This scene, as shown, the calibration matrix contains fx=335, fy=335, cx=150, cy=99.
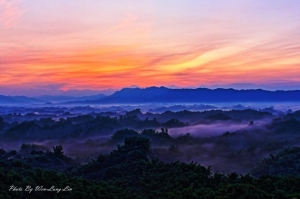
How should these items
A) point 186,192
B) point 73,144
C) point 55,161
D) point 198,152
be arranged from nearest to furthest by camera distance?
point 186,192
point 55,161
point 198,152
point 73,144

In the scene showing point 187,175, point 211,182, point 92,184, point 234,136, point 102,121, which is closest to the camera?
point 92,184

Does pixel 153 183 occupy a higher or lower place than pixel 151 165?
lower

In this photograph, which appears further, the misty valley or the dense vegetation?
the misty valley

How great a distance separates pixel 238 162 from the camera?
3894 cm

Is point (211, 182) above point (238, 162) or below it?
above

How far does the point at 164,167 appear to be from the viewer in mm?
18094

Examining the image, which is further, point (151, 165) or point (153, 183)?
point (151, 165)

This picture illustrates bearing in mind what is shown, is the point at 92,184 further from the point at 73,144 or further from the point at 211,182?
the point at 73,144

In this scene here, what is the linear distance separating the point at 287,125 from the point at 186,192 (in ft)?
182

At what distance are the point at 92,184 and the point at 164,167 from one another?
511 cm

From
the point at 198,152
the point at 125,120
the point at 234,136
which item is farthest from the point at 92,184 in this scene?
the point at 125,120

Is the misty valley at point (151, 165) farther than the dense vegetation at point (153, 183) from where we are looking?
Yes

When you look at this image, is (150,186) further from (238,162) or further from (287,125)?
(287,125)

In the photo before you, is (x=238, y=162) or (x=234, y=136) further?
(x=234, y=136)
